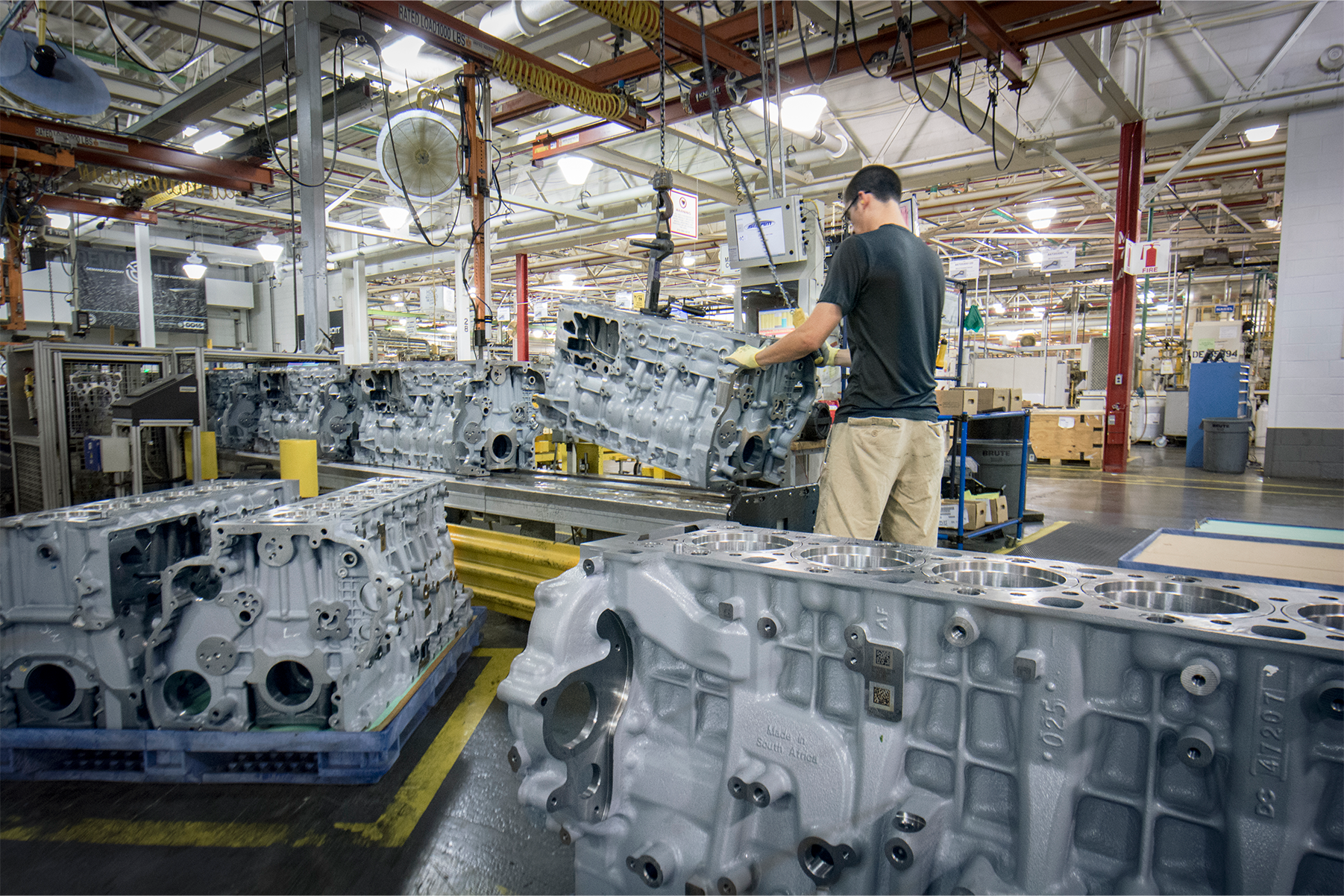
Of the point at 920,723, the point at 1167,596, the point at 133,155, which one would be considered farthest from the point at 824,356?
the point at 133,155

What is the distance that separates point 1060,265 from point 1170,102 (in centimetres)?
551

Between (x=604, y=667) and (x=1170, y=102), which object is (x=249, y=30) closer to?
(x=604, y=667)

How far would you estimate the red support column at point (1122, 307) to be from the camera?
10094 millimetres

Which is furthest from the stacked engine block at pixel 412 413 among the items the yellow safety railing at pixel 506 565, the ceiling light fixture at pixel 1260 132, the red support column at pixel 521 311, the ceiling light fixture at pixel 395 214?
the ceiling light fixture at pixel 1260 132

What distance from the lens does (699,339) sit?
398 cm

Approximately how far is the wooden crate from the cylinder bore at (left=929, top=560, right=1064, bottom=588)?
11890mm

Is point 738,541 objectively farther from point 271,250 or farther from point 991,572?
point 271,250

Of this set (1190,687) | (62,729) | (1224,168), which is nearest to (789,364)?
(1190,687)

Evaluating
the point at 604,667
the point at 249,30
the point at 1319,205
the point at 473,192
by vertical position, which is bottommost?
the point at 604,667

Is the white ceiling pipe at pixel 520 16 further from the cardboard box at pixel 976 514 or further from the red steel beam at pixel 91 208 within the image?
the red steel beam at pixel 91 208

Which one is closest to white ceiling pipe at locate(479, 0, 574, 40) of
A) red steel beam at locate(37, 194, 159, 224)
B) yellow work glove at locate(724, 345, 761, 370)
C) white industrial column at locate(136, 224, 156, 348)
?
yellow work glove at locate(724, 345, 761, 370)

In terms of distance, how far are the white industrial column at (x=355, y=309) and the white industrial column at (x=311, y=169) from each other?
37.2 ft

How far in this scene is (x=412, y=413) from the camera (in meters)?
5.56

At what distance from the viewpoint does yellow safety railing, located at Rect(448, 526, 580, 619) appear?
12.8 ft
